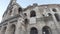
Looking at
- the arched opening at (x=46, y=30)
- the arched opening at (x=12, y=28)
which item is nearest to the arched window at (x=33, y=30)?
the arched opening at (x=46, y=30)

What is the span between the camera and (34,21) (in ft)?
69.9

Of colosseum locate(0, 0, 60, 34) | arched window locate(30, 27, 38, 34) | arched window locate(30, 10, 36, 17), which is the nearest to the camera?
colosseum locate(0, 0, 60, 34)

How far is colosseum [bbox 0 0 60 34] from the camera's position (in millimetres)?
20438

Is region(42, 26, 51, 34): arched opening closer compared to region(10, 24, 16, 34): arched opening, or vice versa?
region(42, 26, 51, 34): arched opening

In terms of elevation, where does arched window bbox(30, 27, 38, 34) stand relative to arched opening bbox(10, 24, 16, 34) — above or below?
below

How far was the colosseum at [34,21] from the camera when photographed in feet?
67.1

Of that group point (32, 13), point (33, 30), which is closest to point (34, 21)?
point (33, 30)

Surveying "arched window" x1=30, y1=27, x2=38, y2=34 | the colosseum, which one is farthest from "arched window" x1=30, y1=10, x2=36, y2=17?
"arched window" x1=30, y1=27, x2=38, y2=34

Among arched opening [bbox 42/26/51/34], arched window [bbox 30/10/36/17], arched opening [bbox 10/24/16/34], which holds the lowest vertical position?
arched opening [bbox 42/26/51/34]

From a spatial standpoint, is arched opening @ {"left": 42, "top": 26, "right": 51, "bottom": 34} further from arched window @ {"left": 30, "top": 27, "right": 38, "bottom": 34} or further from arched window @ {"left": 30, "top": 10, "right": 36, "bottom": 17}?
arched window @ {"left": 30, "top": 10, "right": 36, "bottom": 17}

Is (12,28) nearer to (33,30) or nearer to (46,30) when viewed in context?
(33,30)

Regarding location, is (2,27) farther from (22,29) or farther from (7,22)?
(22,29)

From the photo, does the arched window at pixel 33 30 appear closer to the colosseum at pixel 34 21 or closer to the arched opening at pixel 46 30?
the colosseum at pixel 34 21

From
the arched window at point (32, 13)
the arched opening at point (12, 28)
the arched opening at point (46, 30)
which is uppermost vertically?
the arched window at point (32, 13)
